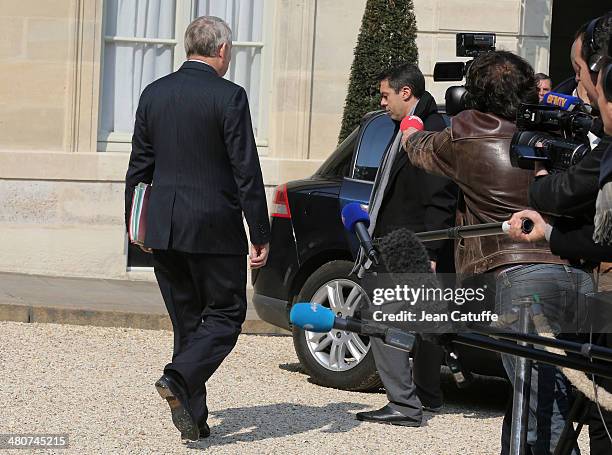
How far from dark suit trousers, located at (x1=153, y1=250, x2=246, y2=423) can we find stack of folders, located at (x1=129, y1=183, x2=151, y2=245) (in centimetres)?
12

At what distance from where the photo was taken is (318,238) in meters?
7.79

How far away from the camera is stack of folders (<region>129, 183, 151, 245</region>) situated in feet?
20.3

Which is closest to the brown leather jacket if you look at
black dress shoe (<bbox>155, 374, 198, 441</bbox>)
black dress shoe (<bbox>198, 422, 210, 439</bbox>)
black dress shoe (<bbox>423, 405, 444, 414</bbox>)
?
black dress shoe (<bbox>155, 374, 198, 441</bbox>)

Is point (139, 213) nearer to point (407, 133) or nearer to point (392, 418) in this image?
point (407, 133)

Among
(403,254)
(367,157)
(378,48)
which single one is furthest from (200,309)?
(378,48)

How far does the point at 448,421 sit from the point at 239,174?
1844 millimetres

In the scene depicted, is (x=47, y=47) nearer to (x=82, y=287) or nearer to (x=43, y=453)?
(x=82, y=287)

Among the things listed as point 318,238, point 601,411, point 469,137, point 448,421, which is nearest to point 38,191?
point 318,238

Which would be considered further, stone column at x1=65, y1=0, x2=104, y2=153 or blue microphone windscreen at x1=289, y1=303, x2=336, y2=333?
stone column at x1=65, y1=0, x2=104, y2=153

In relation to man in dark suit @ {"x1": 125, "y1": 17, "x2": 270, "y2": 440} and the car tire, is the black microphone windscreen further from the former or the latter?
the car tire

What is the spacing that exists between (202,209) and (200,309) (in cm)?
52

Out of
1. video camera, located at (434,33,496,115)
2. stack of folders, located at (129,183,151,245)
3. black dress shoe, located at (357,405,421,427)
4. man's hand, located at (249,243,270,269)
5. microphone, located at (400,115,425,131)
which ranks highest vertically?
video camera, located at (434,33,496,115)

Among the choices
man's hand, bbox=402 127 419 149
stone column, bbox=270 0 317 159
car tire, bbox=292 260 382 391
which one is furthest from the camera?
stone column, bbox=270 0 317 159

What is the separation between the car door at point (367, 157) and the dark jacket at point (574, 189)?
3.55 m
